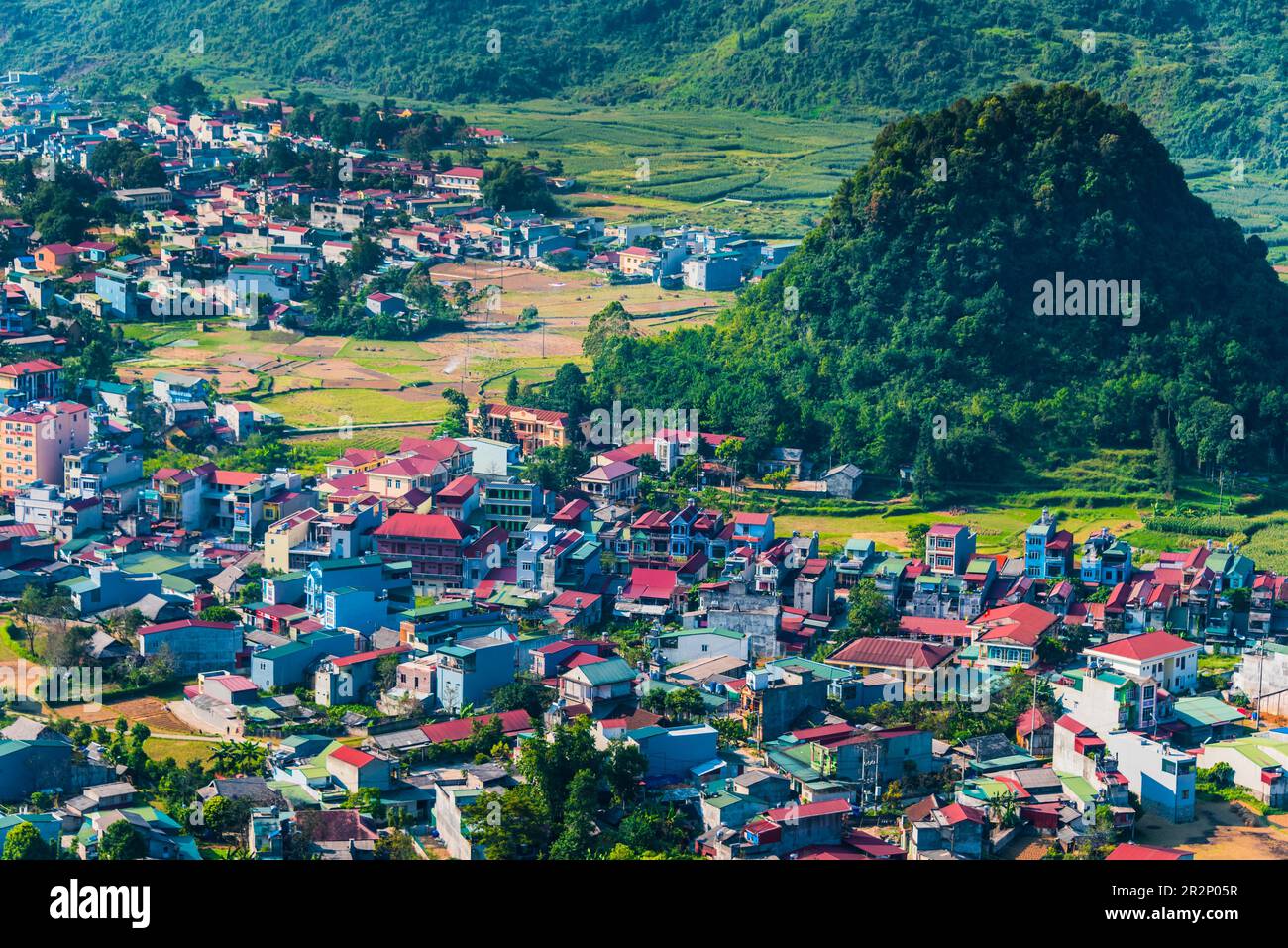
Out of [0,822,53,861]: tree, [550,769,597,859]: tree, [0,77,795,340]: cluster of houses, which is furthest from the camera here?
[0,77,795,340]: cluster of houses

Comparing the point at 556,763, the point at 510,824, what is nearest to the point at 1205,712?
the point at 556,763

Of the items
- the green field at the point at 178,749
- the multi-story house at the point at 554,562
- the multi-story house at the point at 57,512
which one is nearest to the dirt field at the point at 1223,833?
the multi-story house at the point at 554,562

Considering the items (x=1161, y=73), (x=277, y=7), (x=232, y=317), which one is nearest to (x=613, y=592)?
(x=232, y=317)

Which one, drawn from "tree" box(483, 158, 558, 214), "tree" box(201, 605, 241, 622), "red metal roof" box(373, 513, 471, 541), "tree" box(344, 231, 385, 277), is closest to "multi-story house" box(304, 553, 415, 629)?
"red metal roof" box(373, 513, 471, 541)

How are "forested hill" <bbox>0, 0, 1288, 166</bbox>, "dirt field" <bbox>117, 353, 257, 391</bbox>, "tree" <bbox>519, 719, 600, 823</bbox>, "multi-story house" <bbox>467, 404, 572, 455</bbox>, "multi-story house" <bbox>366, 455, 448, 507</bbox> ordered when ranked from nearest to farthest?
1. "tree" <bbox>519, 719, 600, 823</bbox>
2. "multi-story house" <bbox>366, 455, 448, 507</bbox>
3. "multi-story house" <bbox>467, 404, 572, 455</bbox>
4. "dirt field" <bbox>117, 353, 257, 391</bbox>
5. "forested hill" <bbox>0, 0, 1288, 166</bbox>

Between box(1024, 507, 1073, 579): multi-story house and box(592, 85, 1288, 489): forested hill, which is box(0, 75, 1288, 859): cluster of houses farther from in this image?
box(592, 85, 1288, 489): forested hill

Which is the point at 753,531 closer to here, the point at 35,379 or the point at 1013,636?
the point at 1013,636
